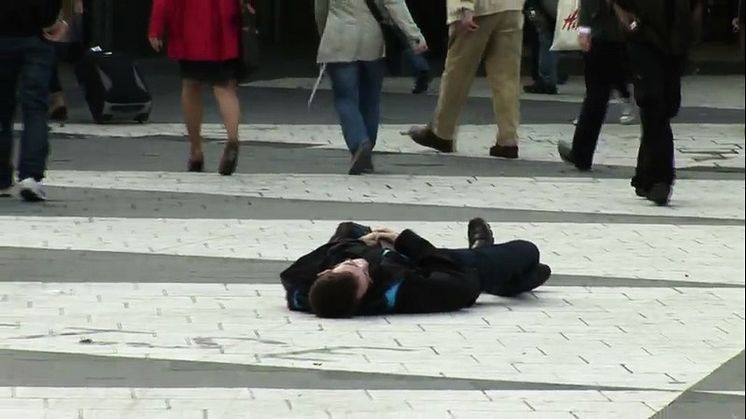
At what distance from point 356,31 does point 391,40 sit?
359 millimetres

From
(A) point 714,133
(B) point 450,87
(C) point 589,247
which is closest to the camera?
(C) point 589,247

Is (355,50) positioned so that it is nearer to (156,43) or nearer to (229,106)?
(229,106)

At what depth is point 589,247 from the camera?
26.8 feet

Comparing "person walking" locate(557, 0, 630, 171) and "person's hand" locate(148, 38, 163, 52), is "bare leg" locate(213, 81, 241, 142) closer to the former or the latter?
"person's hand" locate(148, 38, 163, 52)

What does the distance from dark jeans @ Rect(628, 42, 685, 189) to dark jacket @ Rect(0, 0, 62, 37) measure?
318 centimetres

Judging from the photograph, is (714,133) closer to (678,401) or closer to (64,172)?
(64,172)

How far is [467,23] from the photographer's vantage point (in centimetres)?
1149

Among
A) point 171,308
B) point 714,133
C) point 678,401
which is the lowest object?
point 714,133

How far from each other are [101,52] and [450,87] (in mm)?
3615

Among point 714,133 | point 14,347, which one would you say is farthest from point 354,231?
point 714,133

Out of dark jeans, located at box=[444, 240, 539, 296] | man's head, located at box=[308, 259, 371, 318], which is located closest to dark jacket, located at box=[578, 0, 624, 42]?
dark jeans, located at box=[444, 240, 539, 296]

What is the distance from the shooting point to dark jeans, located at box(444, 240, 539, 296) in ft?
21.6

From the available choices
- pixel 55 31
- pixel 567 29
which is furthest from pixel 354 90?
pixel 567 29

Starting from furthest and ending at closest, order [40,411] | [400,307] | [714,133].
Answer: [714,133], [400,307], [40,411]
